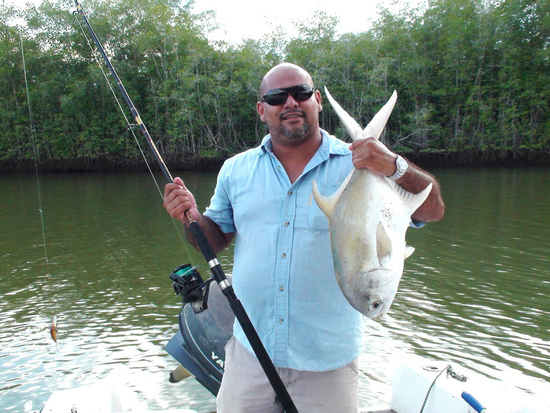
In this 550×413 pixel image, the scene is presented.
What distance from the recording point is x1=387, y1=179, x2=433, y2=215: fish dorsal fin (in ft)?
5.80

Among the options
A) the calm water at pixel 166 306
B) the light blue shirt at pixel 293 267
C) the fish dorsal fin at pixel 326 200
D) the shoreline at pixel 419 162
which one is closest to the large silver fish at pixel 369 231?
the fish dorsal fin at pixel 326 200

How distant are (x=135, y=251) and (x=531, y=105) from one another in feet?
98.8

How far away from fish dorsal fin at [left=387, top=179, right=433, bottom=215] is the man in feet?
0.08

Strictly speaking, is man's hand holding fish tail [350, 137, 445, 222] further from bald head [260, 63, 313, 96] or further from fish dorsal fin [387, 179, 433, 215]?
bald head [260, 63, 313, 96]

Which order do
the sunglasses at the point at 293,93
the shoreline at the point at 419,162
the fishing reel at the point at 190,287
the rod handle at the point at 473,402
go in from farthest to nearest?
1. the shoreline at the point at 419,162
2. the fishing reel at the point at 190,287
3. the rod handle at the point at 473,402
4. the sunglasses at the point at 293,93

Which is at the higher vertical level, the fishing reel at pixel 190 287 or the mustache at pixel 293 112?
the mustache at pixel 293 112

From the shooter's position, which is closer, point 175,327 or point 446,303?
point 175,327

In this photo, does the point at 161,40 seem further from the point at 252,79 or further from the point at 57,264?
the point at 57,264

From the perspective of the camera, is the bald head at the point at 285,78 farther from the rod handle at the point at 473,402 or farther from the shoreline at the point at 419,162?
the shoreline at the point at 419,162

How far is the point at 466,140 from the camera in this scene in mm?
32594

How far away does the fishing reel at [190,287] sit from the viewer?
2680 millimetres

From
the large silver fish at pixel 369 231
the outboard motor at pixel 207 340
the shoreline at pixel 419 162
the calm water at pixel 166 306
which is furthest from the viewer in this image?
the shoreline at pixel 419 162

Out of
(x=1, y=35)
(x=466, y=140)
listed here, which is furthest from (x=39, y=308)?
(x=1, y=35)

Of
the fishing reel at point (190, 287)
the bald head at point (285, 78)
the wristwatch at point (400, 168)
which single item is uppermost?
the bald head at point (285, 78)
